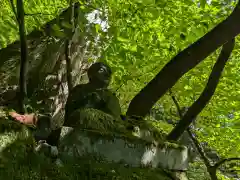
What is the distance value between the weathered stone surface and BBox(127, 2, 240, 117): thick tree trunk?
0.87 m

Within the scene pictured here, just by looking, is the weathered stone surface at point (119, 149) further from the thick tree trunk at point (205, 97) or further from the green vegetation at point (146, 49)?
the thick tree trunk at point (205, 97)

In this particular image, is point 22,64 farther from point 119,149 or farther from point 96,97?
point 119,149

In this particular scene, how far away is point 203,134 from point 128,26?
525cm

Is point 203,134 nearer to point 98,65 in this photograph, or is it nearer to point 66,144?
point 98,65

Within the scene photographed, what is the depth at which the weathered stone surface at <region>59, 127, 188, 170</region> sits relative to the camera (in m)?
3.01

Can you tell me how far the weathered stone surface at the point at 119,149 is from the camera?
Answer: 3.01 metres

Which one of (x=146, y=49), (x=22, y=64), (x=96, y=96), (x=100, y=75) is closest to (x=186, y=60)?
(x=100, y=75)

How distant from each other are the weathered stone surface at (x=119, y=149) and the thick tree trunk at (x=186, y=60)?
34.1 inches

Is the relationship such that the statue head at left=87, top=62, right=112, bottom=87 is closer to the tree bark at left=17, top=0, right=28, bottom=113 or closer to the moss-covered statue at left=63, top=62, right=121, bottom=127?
the moss-covered statue at left=63, top=62, right=121, bottom=127

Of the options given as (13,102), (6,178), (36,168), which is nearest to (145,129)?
(36,168)

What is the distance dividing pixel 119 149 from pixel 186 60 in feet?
5.57

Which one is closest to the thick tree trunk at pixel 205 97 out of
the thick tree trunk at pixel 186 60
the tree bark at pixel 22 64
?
the thick tree trunk at pixel 186 60

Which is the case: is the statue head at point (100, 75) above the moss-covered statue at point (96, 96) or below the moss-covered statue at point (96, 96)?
above

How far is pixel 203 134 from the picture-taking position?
35.6ft
